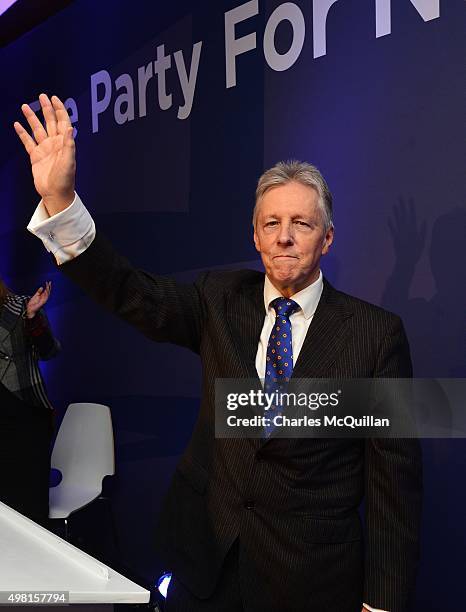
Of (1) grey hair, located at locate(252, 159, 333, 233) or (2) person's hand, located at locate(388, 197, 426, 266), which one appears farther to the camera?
(2) person's hand, located at locate(388, 197, 426, 266)

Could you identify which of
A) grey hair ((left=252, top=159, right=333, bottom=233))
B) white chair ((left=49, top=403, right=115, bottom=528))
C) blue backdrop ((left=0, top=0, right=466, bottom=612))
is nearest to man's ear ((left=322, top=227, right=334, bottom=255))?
grey hair ((left=252, top=159, right=333, bottom=233))

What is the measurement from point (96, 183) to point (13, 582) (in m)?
3.91

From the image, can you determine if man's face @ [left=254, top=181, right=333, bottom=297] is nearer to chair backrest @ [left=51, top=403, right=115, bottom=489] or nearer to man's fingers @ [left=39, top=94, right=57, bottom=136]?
man's fingers @ [left=39, top=94, right=57, bottom=136]

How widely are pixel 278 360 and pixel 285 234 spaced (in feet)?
0.97

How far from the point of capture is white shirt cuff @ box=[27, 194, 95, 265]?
1670 millimetres

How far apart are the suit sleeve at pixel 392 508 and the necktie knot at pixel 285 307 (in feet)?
0.76

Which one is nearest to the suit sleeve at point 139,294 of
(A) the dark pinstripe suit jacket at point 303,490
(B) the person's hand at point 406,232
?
(A) the dark pinstripe suit jacket at point 303,490

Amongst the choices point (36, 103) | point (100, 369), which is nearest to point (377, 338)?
point (100, 369)

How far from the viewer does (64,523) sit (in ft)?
13.5

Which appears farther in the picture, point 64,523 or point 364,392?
point 64,523

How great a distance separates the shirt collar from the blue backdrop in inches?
36.5

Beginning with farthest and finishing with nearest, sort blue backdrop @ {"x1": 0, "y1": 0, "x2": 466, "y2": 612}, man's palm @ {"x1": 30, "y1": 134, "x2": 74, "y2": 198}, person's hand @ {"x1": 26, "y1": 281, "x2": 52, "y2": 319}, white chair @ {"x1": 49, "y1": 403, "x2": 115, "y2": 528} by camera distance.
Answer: white chair @ {"x1": 49, "y1": 403, "x2": 115, "y2": 528}
person's hand @ {"x1": 26, "y1": 281, "x2": 52, "y2": 319}
blue backdrop @ {"x1": 0, "y1": 0, "x2": 466, "y2": 612}
man's palm @ {"x1": 30, "y1": 134, "x2": 74, "y2": 198}

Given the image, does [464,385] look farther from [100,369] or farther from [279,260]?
[100,369]

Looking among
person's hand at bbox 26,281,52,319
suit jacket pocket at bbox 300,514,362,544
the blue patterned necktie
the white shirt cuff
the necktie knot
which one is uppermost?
person's hand at bbox 26,281,52,319
